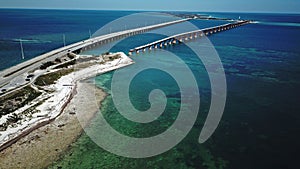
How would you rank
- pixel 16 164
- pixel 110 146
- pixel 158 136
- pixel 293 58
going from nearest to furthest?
pixel 16 164 → pixel 110 146 → pixel 158 136 → pixel 293 58

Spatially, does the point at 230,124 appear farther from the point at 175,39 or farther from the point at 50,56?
the point at 175,39

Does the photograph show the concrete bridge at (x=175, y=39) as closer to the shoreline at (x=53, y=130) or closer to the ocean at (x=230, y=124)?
the ocean at (x=230, y=124)

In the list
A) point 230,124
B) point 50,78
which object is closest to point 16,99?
point 50,78

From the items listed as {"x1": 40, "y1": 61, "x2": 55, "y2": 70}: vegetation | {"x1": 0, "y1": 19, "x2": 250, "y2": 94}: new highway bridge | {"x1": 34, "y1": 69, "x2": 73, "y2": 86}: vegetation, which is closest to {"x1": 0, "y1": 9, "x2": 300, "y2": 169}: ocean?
{"x1": 34, "y1": 69, "x2": 73, "y2": 86}: vegetation

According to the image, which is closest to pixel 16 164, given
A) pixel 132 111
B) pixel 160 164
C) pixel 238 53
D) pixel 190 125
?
pixel 160 164

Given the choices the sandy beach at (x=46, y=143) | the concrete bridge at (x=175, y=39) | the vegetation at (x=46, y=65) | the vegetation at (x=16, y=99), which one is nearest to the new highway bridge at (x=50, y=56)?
the concrete bridge at (x=175, y=39)

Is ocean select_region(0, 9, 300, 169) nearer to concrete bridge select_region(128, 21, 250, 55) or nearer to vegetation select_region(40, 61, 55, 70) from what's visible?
vegetation select_region(40, 61, 55, 70)

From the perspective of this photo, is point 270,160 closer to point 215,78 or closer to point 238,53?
point 215,78
